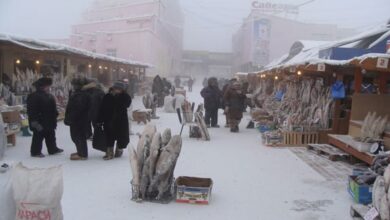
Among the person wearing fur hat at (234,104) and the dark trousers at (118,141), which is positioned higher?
the person wearing fur hat at (234,104)

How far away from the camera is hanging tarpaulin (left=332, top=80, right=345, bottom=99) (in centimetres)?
945

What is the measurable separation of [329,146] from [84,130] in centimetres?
524

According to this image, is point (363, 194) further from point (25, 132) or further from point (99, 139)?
point (25, 132)

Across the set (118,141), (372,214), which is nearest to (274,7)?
(118,141)

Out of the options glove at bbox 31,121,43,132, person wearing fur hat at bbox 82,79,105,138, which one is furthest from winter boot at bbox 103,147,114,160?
glove at bbox 31,121,43,132

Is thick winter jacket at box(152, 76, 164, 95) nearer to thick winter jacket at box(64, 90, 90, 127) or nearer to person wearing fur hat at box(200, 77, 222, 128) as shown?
person wearing fur hat at box(200, 77, 222, 128)

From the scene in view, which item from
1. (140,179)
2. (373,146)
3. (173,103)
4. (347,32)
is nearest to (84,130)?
(140,179)

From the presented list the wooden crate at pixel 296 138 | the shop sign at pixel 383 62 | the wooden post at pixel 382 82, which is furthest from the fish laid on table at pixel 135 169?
the wooden post at pixel 382 82

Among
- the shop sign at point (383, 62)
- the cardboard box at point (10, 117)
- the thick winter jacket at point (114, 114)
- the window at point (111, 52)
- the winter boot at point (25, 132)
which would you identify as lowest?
the winter boot at point (25, 132)

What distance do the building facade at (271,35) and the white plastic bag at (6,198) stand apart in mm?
45563

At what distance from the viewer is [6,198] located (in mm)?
3119

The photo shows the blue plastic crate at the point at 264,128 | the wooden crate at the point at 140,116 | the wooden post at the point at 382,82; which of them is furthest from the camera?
the wooden crate at the point at 140,116

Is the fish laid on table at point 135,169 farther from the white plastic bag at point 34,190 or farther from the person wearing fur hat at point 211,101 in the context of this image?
the person wearing fur hat at point 211,101

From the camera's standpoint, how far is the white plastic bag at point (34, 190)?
3.14m
